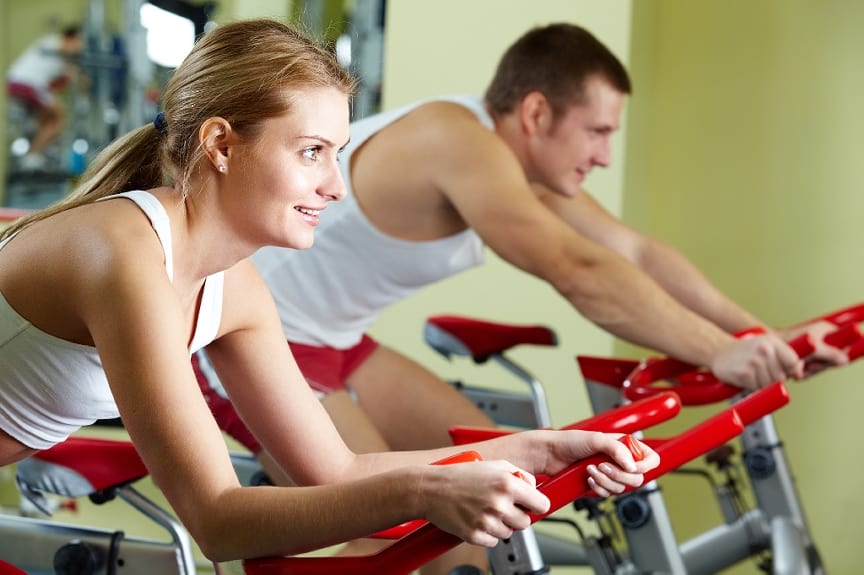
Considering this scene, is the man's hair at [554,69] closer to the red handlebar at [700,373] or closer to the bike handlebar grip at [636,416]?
the red handlebar at [700,373]

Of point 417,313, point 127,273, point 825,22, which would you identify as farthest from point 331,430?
point 825,22

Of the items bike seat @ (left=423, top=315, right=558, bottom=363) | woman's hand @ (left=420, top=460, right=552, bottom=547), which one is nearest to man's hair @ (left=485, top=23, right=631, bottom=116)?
bike seat @ (left=423, top=315, right=558, bottom=363)

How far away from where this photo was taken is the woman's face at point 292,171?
1261 mm

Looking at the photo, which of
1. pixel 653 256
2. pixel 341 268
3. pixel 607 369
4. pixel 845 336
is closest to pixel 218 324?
pixel 341 268

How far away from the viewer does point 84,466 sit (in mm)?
1740

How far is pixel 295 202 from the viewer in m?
1.27

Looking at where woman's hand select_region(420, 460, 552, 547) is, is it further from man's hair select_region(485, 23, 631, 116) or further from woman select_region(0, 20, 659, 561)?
man's hair select_region(485, 23, 631, 116)

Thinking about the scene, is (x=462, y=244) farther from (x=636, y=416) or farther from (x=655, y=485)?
(x=636, y=416)

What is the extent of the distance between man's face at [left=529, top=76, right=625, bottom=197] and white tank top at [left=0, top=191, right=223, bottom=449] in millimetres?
1075

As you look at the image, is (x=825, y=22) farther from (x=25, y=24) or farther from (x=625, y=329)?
(x=25, y=24)

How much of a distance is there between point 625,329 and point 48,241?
1.14 metres

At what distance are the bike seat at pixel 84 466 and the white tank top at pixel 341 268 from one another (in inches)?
18.3

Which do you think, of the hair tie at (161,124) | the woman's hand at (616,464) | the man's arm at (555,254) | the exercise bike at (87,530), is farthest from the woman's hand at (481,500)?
the man's arm at (555,254)

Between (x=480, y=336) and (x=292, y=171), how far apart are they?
4.54 feet
